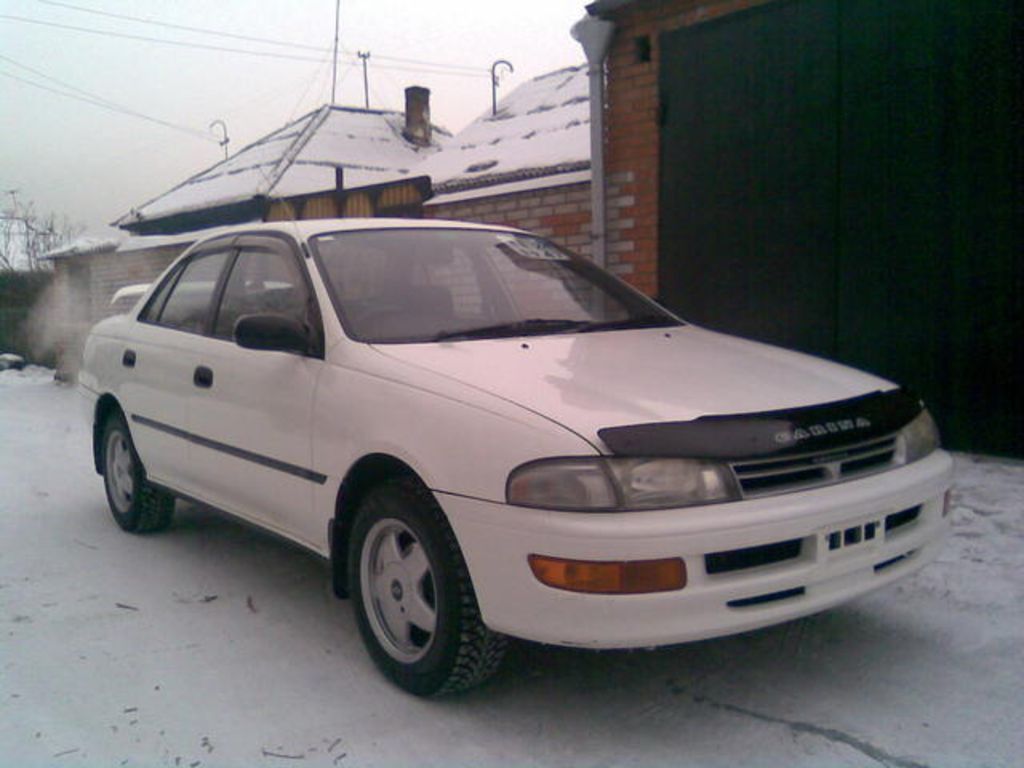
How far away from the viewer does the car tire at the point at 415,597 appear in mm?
2754

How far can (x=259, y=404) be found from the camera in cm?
368

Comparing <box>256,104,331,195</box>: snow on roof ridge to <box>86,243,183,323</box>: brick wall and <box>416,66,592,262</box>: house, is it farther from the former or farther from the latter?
<box>416,66,592,262</box>: house

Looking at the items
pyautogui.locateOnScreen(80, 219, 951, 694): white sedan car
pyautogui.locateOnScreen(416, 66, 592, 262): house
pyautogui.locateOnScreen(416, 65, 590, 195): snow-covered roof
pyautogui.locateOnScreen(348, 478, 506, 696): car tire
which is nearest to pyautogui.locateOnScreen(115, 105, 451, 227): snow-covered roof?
pyautogui.locateOnScreen(416, 65, 590, 195): snow-covered roof

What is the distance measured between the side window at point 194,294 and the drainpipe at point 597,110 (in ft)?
10.5

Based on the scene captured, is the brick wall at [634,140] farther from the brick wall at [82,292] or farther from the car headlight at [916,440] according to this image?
the brick wall at [82,292]

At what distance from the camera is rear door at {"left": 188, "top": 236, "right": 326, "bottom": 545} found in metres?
3.46

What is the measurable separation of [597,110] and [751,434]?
4843 millimetres

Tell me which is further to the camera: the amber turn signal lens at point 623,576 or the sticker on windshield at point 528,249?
the sticker on windshield at point 528,249

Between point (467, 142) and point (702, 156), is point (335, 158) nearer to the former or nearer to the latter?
point (467, 142)

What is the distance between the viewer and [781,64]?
5.90 metres

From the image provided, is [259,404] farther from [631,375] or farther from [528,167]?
[528,167]

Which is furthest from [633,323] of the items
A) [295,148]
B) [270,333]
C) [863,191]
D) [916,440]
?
[295,148]

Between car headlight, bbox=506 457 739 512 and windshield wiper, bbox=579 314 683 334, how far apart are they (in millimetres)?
1255

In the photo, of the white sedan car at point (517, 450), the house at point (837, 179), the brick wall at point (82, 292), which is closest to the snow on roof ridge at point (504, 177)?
the house at point (837, 179)
